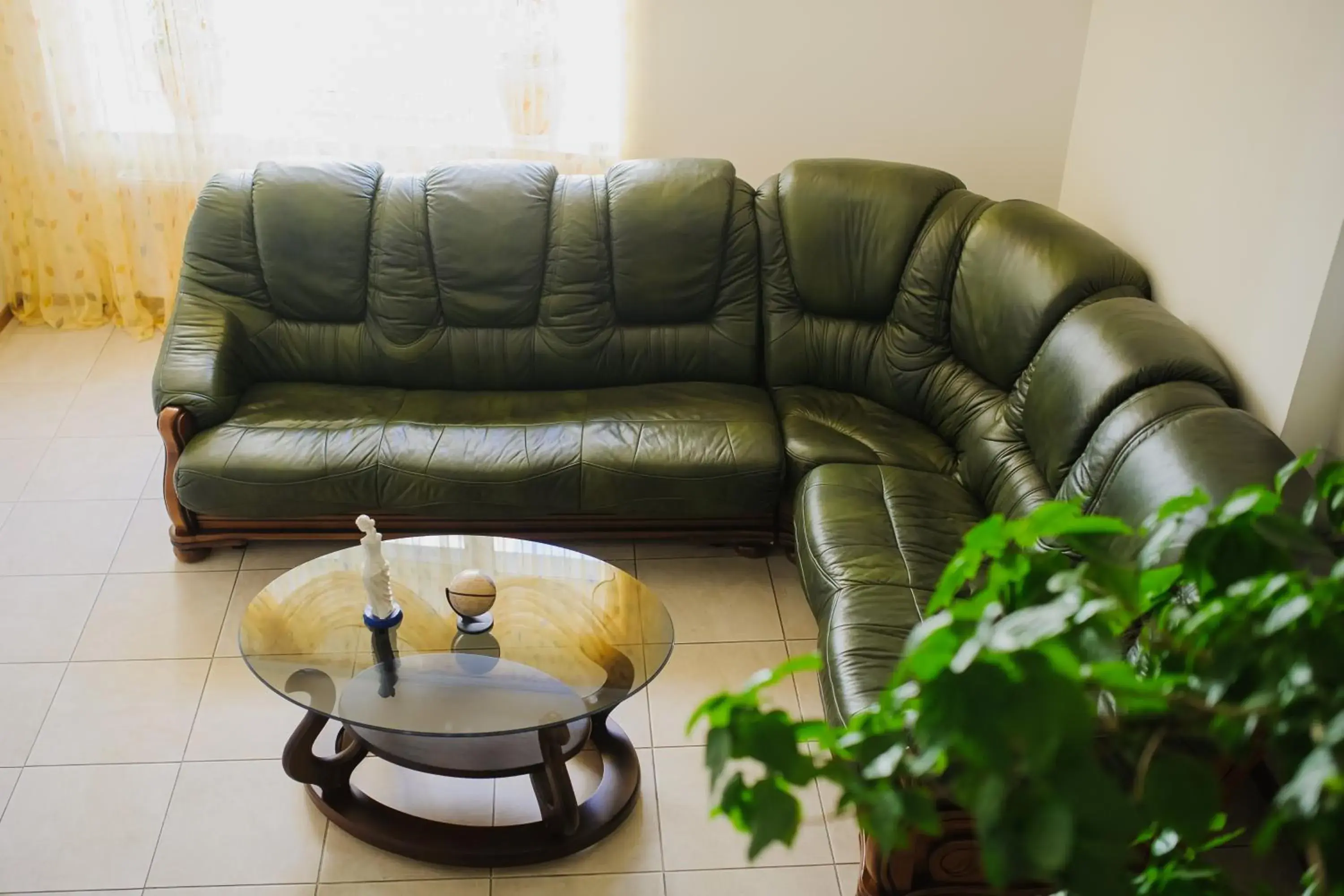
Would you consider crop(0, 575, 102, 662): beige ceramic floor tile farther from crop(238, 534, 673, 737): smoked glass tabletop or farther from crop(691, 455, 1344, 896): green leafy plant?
crop(691, 455, 1344, 896): green leafy plant

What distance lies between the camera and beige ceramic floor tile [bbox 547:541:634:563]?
350cm

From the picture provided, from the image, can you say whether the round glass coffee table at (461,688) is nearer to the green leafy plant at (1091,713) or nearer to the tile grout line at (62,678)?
the tile grout line at (62,678)

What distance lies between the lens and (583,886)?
98.8 inches

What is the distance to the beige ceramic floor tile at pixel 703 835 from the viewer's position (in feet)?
8.40

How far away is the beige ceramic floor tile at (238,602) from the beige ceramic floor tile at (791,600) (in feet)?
4.75

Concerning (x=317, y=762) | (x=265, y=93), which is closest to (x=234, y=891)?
(x=317, y=762)

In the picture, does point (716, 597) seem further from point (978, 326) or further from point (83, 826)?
point (83, 826)

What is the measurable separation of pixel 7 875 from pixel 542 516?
60.7 inches

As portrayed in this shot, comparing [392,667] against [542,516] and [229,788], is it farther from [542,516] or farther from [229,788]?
[542,516]

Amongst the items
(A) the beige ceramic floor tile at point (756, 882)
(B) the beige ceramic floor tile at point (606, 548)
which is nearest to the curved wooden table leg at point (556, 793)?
(A) the beige ceramic floor tile at point (756, 882)

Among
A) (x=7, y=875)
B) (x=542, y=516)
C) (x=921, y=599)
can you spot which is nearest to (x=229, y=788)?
(x=7, y=875)

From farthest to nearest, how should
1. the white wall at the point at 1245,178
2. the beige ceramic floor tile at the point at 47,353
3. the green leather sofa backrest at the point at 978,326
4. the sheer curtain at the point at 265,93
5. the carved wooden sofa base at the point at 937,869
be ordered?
1. the beige ceramic floor tile at the point at 47,353
2. the sheer curtain at the point at 265,93
3. the green leather sofa backrest at the point at 978,326
4. the white wall at the point at 1245,178
5. the carved wooden sofa base at the point at 937,869

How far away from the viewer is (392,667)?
2.53 metres

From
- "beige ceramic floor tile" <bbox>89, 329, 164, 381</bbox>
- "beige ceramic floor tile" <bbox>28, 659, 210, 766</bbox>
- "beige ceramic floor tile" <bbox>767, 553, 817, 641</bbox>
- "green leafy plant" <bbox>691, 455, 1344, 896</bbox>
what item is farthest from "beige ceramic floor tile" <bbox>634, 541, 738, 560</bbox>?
"green leafy plant" <bbox>691, 455, 1344, 896</bbox>
